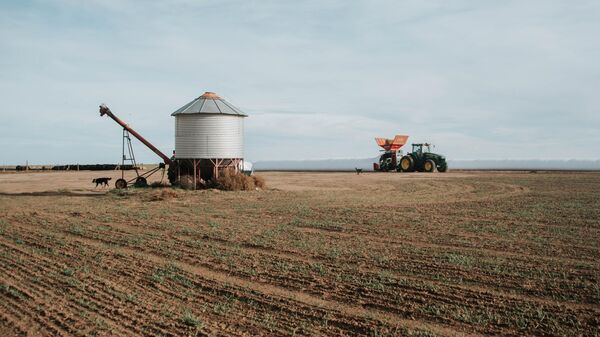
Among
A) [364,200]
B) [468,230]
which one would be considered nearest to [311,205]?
[364,200]

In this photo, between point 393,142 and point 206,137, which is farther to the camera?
point 393,142

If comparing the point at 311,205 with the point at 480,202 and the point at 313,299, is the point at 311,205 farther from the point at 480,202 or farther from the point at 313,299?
the point at 313,299

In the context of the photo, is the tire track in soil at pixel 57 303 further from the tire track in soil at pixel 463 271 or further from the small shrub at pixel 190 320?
the tire track in soil at pixel 463 271

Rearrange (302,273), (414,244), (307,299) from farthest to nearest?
(414,244) < (302,273) < (307,299)

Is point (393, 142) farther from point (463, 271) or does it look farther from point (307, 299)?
point (307, 299)

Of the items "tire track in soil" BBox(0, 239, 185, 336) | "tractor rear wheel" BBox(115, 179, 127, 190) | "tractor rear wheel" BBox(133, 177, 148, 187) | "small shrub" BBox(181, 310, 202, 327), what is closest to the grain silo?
"tractor rear wheel" BBox(133, 177, 148, 187)

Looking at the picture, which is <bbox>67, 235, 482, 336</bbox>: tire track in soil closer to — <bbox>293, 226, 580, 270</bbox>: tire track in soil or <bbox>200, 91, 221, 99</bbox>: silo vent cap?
<bbox>293, 226, 580, 270</bbox>: tire track in soil

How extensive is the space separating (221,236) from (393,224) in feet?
17.1

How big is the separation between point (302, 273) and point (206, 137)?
817 inches

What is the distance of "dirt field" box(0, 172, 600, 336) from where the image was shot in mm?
7223

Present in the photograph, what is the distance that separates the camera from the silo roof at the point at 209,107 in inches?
1164

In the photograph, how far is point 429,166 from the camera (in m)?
52.4

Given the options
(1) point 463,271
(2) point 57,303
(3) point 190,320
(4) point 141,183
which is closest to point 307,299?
(3) point 190,320

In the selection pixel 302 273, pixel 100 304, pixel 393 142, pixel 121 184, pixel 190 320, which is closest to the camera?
pixel 190 320
